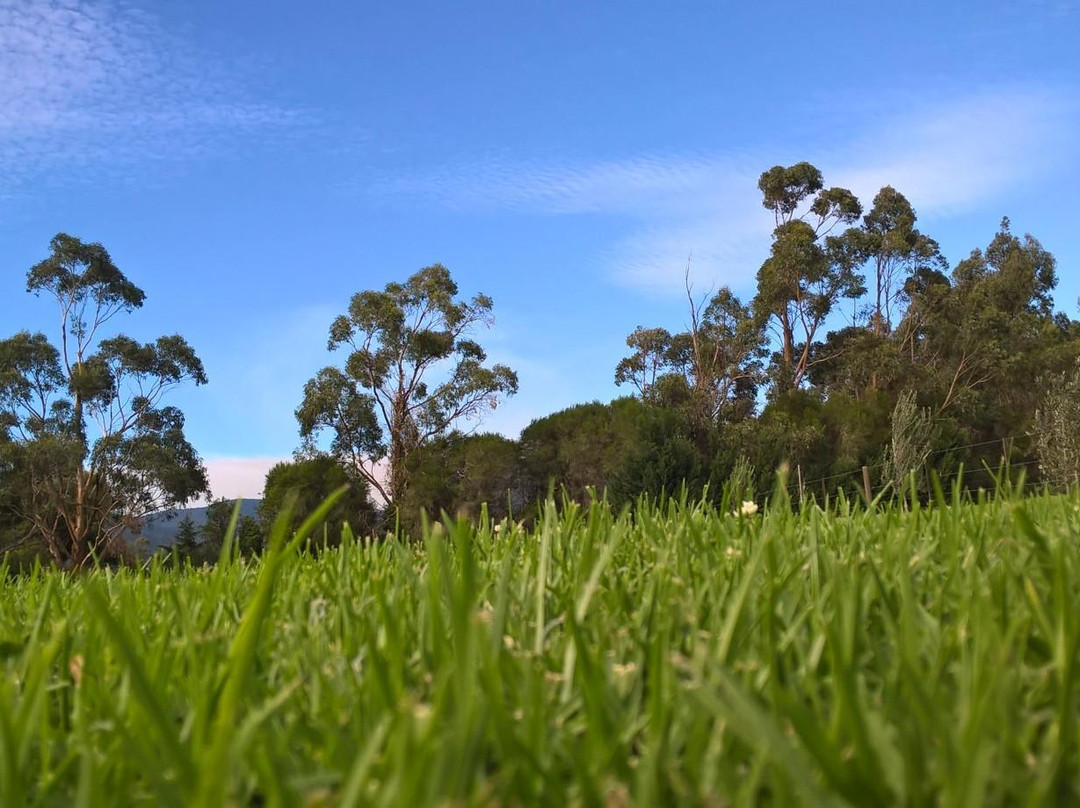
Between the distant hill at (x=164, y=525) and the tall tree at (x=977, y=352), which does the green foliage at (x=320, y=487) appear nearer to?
the distant hill at (x=164, y=525)

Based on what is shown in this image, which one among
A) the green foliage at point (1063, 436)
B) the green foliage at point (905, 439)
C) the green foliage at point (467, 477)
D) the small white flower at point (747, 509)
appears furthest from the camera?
the green foliage at point (467, 477)

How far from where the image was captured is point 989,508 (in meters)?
2.17

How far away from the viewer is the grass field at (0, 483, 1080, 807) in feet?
1.92

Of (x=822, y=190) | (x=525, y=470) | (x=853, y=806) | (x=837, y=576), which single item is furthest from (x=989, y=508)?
(x=822, y=190)

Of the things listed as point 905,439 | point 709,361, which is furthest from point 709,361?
point 905,439

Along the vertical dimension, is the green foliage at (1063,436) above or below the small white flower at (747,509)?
above

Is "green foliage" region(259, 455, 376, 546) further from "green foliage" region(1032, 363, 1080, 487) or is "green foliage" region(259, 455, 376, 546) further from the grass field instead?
the grass field

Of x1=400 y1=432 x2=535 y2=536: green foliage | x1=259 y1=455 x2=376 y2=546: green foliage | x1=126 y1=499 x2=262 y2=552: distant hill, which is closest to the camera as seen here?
x1=126 y1=499 x2=262 y2=552: distant hill

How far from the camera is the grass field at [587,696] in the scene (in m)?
0.58

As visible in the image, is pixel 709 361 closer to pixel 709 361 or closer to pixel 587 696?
pixel 709 361

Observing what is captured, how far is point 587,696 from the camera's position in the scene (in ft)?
2.38

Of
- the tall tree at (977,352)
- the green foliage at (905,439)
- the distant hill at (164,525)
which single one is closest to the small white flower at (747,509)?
the green foliage at (905,439)

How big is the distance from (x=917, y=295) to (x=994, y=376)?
4511mm

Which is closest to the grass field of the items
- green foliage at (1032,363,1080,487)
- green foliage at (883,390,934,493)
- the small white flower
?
the small white flower
